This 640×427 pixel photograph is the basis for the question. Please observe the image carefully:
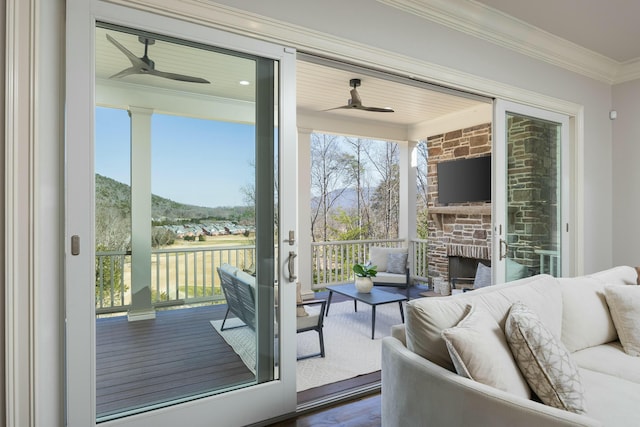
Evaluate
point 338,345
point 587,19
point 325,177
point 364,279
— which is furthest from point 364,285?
point 325,177

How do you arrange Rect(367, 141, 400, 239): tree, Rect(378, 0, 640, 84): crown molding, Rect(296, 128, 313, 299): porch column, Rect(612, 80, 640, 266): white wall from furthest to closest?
Rect(367, 141, 400, 239): tree < Rect(296, 128, 313, 299): porch column < Rect(612, 80, 640, 266): white wall < Rect(378, 0, 640, 84): crown molding

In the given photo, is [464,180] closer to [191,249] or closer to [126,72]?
[191,249]

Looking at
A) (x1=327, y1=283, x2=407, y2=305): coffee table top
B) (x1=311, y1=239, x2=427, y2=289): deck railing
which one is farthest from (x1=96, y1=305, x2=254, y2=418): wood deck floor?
(x1=311, y1=239, x2=427, y2=289): deck railing

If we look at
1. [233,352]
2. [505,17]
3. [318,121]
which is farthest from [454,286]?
[233,352]

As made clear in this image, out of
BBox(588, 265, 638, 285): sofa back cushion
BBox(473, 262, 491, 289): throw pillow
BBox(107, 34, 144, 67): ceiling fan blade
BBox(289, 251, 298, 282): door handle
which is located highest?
BBox(107, 34, 144, 67): ceiling fan blade

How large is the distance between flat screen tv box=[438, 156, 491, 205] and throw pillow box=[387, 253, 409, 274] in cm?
114

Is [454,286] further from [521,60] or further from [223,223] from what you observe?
[223,223]

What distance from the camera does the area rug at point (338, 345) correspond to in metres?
2.15

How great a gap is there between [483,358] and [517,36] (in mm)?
3086

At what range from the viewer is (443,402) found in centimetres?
136

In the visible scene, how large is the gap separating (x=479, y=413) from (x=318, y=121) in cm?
485

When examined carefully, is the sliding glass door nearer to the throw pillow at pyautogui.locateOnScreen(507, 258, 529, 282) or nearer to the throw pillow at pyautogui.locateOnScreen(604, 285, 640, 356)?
the throw pillow at pyautogui.locateOnScreen(507, 258, 529, 282)

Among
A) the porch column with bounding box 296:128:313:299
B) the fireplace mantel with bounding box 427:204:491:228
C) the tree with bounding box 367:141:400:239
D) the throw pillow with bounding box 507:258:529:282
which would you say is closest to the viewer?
the throw pillow with bounding box 507:258:529:282

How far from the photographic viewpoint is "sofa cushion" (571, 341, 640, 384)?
5.94ft
